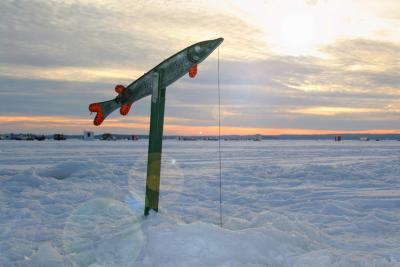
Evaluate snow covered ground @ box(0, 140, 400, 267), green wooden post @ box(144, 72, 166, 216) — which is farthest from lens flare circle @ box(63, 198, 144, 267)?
green wooden post @ box(144, 72, 166, 216)

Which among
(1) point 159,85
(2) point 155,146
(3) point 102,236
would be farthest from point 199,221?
(1) point 159,85

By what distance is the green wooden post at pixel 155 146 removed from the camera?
474 centimetres

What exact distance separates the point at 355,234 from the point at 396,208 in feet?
7.47

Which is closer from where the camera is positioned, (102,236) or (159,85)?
(102,236)

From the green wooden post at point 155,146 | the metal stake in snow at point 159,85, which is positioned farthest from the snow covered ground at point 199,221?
the metal stake in snow at point 159,85

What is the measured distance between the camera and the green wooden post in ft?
15.5

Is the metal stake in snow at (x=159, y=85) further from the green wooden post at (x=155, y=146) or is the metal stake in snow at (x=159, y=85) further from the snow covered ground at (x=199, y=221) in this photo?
the snow covered ground at (x=199, y=221)

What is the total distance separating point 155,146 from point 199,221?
1.18 m

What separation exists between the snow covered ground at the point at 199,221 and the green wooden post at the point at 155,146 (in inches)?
11.1

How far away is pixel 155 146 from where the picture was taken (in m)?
4.75

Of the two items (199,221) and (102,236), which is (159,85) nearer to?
(199,221)

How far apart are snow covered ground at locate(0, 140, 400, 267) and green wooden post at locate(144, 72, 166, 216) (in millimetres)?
281

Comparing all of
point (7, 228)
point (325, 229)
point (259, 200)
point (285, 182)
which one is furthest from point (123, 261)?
point (285, 182)

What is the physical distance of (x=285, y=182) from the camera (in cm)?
1033
